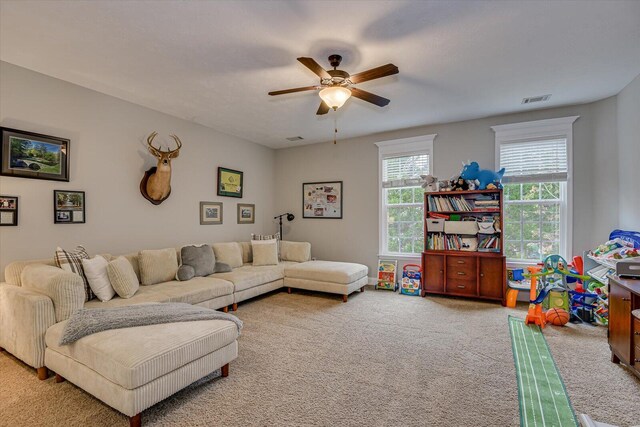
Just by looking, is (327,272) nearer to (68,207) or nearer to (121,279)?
(121,279)

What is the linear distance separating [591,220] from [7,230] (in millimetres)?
6697

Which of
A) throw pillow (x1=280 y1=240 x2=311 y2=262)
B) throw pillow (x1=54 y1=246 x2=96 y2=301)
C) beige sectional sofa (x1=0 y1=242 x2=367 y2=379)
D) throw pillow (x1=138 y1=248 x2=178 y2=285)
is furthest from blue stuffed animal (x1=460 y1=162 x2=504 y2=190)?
throw pillow (x1=54 y1=246 x2=96 y2=301)

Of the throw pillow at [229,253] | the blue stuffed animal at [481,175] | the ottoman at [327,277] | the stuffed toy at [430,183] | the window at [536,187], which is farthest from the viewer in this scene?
the stuffed toy at [430,183]

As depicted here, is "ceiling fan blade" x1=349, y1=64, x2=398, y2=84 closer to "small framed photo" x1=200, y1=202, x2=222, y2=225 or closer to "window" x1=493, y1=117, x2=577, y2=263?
"window" x1=493, y1=117, x2=577, y2=263

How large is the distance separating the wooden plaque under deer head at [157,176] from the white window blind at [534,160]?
466 cm

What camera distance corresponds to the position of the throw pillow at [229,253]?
4629 millimetres

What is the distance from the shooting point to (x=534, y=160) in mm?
4445

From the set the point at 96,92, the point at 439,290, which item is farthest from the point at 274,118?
the point at 439,290

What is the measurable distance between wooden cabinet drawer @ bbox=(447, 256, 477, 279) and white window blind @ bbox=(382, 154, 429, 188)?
4.53 feet

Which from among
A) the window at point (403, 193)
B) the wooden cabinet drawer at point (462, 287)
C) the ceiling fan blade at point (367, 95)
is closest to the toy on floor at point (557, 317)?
the wooden cabinet drawer at point (462, 287)

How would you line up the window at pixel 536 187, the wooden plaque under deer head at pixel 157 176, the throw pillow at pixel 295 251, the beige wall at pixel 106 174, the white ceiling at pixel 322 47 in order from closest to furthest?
1. the white ceiling at pixel 322 47
2. the beige wall at pixel 106 174
3. the wooden plaque under deer head at pixel 157 176
4. the window at pixel 536 187
5. the throw pillow at pixel 295 251

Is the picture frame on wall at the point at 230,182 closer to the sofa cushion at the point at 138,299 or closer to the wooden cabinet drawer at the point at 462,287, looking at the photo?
the sofa cushion at the point at 138,299

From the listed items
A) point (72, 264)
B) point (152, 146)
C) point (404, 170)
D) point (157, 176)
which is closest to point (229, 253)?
point (157, 176)

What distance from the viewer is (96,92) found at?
12.0 feet
